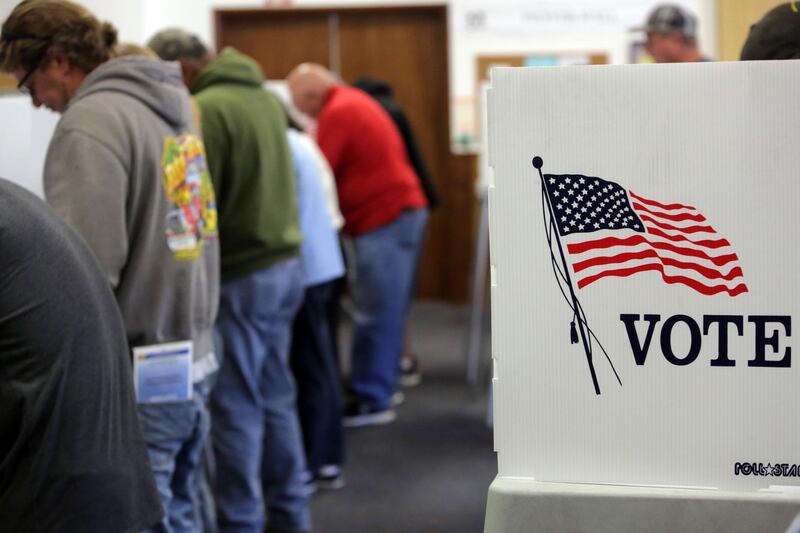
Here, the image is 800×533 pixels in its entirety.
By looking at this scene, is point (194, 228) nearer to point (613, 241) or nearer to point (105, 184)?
point (105, 184)

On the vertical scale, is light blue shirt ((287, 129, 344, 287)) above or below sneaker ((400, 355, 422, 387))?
above

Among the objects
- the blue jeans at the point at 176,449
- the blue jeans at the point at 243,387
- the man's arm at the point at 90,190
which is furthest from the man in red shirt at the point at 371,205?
the man's arm at the point at 90,190

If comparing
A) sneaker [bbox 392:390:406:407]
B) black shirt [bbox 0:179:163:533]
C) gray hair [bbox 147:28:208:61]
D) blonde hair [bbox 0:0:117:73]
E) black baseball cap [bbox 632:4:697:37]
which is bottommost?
sneaker [bbox 392:390:406:407]

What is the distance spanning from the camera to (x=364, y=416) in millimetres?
4207

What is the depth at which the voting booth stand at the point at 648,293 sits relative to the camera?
88 cm

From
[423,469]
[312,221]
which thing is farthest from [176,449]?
[423,469]

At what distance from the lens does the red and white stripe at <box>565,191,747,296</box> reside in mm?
893

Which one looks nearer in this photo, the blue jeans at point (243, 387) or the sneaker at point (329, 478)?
the blue jeans at point (243, 387)

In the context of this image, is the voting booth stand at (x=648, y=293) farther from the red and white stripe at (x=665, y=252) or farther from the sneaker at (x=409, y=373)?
the sneaker at (x=409, y=373)

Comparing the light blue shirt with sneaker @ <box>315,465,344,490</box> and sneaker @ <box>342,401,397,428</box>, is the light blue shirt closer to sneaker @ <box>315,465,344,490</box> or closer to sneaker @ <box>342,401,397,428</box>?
sneaker @ <box>315,465,344,490</box>

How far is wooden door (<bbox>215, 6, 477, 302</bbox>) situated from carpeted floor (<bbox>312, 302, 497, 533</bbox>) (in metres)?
2.20

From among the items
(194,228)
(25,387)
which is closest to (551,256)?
(25,387)

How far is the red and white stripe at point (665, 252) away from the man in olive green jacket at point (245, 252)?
1616 mm

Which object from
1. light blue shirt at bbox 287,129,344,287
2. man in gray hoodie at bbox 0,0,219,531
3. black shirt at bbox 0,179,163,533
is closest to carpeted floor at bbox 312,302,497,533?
light blue shirt at bbox 287,129,344,287
